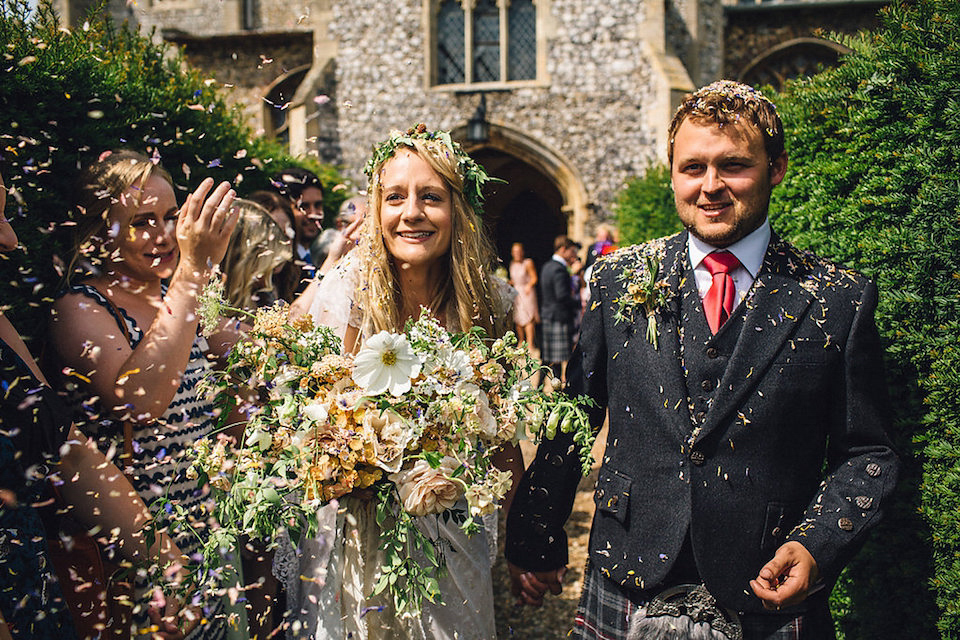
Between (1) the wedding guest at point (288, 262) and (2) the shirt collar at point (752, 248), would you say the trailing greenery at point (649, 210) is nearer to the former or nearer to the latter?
(1) the wedding guest at point (288, 262)

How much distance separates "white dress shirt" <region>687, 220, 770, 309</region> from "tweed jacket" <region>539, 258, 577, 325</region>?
7361mm

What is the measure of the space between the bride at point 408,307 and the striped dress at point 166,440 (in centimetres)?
35

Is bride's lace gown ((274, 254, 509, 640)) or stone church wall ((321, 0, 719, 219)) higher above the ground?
stone church wall ((321, 0, 719, 219))

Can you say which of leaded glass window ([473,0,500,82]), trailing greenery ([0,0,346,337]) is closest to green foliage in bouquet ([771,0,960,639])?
trailing greenery ([0,0,346,337])

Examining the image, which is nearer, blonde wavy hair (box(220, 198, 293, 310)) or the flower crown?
the flower crown

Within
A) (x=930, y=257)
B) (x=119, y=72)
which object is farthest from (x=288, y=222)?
(x=930, y=257)

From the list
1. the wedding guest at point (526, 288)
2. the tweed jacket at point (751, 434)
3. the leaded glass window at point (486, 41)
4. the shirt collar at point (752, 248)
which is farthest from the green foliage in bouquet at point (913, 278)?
the leaded glass window at point (486, 41)

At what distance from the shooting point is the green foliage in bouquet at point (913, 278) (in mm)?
2148

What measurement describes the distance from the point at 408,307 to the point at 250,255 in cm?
130

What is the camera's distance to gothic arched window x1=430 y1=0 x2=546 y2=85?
13602mm

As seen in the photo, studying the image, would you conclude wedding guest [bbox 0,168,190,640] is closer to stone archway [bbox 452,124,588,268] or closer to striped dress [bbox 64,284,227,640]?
striped dress [bbox 64,284,227,640]

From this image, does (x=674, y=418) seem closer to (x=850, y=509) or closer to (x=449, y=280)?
(x=850, y=509)

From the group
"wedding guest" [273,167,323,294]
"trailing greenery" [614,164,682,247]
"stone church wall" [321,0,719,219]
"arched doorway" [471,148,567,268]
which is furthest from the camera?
"arched doorway" [471,148,567,268]

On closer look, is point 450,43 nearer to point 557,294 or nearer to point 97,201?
point 557,294
